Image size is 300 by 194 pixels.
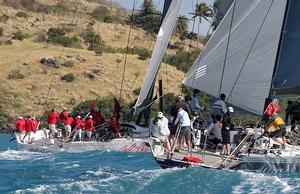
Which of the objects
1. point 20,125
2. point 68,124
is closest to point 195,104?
point 68,124

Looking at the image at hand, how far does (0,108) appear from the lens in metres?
60.2

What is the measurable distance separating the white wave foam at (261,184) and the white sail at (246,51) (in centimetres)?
553

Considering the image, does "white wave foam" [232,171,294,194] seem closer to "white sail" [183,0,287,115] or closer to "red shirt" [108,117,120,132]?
"white sail" [183,0,287,115]

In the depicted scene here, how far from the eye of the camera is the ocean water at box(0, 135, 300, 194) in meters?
20.2

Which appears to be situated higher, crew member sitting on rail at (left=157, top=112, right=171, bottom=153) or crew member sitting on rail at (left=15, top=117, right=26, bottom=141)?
crew member sitting on rail at (left=157, top=112, right=171, bottom=153)

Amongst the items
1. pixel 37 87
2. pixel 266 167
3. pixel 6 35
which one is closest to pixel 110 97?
pixel 37 87

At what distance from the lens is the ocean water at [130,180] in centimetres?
2023

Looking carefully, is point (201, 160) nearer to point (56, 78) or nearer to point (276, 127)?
point (276, 127)

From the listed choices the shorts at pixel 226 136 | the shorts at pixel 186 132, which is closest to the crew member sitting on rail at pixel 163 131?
the shorts at pixel 186 132

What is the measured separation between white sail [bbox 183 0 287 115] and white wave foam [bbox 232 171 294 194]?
553 centimetres

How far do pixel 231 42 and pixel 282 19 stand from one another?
1919mm

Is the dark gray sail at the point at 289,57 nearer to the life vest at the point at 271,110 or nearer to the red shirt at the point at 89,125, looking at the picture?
the life vest at the point at 271,110

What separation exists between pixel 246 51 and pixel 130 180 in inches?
313

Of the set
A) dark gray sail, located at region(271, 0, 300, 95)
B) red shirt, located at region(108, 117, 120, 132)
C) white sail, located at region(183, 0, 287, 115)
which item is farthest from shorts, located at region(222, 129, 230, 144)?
red shirt, located at region(108, 117, 120, 132)
